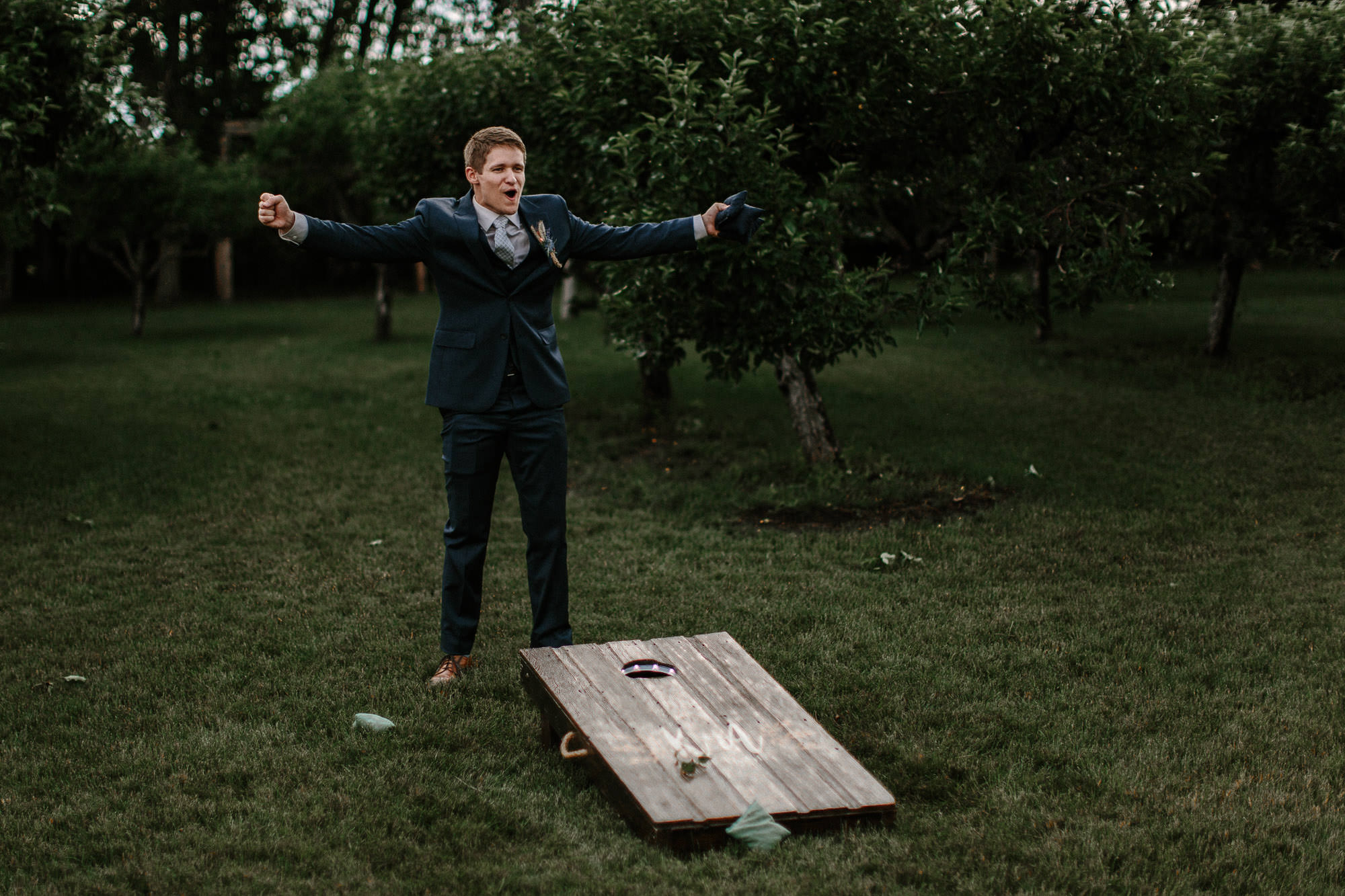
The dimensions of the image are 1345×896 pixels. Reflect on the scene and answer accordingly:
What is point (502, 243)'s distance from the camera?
469 centimetres

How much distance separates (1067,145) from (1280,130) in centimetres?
420

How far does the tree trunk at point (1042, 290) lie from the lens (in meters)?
8.62

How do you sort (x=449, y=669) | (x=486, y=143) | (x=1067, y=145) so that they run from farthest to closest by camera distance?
1. (x=1067, y=145)
2. (x=449, y=669)
3. (x=486, y=143)

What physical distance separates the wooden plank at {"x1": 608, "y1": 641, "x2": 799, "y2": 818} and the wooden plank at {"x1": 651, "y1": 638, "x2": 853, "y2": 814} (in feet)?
0.10

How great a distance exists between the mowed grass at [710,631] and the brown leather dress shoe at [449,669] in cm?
11

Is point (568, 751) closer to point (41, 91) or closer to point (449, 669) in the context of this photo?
point (449, 669)

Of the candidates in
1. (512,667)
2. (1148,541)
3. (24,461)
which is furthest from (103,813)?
(24,461)

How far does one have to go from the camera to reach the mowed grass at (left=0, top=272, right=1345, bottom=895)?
363cm

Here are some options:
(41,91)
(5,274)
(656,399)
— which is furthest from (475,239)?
(5,274)

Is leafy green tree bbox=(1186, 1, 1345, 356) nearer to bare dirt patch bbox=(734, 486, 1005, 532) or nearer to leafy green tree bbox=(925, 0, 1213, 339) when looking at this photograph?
leafy green tree bbox=(925, 0, 1213, 339)

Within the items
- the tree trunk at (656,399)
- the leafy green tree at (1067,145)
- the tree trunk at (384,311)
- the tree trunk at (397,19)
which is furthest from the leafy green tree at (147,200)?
the leafy green tree at (1067,145)

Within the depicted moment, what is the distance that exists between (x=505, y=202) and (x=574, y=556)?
10.2 feet

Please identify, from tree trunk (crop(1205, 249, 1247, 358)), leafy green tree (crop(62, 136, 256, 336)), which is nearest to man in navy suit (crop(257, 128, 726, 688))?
tree trunk (crop(1205, 249, 1247, 358))

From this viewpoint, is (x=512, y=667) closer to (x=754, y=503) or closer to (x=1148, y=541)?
(x=754, y=503)
